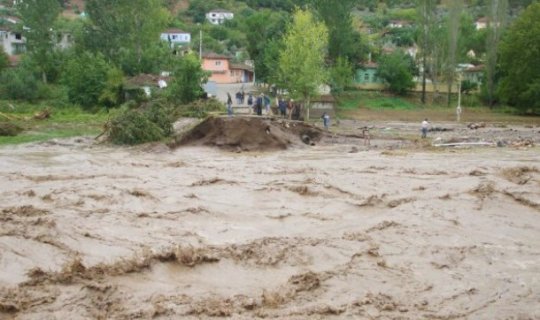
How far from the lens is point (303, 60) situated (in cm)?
4450

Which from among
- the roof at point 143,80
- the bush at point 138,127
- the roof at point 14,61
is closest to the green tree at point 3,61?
the roof at point 14,61

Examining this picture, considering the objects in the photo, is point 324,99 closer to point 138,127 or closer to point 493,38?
point 493,38

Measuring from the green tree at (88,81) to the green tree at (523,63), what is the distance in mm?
34471

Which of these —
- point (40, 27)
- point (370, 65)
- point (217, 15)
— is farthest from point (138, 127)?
point (217, 15)

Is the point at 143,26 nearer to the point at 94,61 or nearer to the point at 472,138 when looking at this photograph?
the point at 94,61

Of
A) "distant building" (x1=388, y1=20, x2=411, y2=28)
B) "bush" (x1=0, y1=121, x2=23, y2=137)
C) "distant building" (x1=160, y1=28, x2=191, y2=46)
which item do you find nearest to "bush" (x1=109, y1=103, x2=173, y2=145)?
"bush" (x1=0, y1=121, x2=23, y2=137)

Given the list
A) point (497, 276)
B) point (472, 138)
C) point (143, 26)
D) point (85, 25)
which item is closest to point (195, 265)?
point (497, 276)

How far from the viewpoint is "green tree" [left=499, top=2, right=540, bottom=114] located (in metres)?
51.8

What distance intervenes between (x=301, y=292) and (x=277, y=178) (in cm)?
1137

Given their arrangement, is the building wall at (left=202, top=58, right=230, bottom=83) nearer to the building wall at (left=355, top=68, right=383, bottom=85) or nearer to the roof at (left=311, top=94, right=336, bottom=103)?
the building wall at (left=355, top=68, right=383, bottom=85)

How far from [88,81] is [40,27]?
12.8m

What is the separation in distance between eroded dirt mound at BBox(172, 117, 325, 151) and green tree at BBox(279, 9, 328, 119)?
44.8 feet

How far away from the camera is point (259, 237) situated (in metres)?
13.1

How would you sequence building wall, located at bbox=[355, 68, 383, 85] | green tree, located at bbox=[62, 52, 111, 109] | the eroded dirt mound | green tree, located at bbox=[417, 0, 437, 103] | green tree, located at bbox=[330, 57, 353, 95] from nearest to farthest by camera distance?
the eroded dirt mound
green tree, located at bbox=[62, 52, 111, 109]
green tree, located at bbox=[330, 57, 353, 95]
green tree, located at bbox=[417, 0, 437, 103]
building wall, located at bbox=[355, 68, 383, 85]
